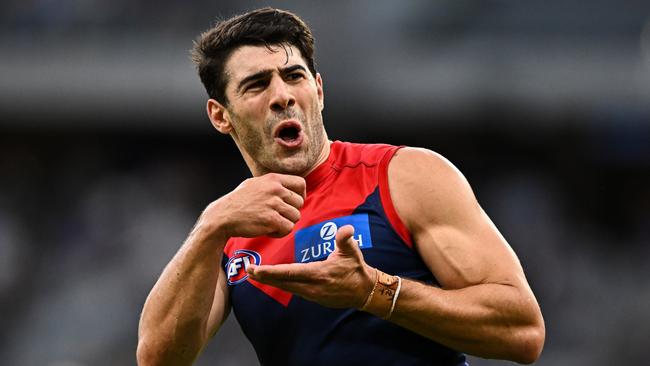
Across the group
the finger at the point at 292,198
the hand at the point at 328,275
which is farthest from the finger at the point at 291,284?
the finger at the point at 292,198

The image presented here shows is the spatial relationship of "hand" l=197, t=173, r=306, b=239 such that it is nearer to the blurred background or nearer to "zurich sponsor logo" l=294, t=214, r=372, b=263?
"zurich sponsor logo" l=294, t=214, r=372, b=263

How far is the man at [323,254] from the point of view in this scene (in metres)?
3.76

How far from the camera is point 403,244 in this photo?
4.05 metres

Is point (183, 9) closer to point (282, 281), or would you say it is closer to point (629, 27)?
point (629, 27)

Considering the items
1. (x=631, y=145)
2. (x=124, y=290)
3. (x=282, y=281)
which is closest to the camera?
(x=282, y=281)

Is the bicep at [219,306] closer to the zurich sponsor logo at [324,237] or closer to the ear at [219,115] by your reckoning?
the zurich sponsor logo at [324,237]

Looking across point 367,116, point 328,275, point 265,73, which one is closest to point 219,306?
point 265,73

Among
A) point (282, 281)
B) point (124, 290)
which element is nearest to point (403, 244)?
point (282, 281)

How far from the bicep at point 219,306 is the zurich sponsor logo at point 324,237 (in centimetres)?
42

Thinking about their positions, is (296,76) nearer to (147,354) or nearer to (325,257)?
(325,257)

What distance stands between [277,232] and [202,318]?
0.53 m

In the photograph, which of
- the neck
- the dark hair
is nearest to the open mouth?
the neck

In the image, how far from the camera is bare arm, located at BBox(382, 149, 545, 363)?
3.77 metres

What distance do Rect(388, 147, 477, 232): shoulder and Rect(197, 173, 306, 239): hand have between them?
38 cm
